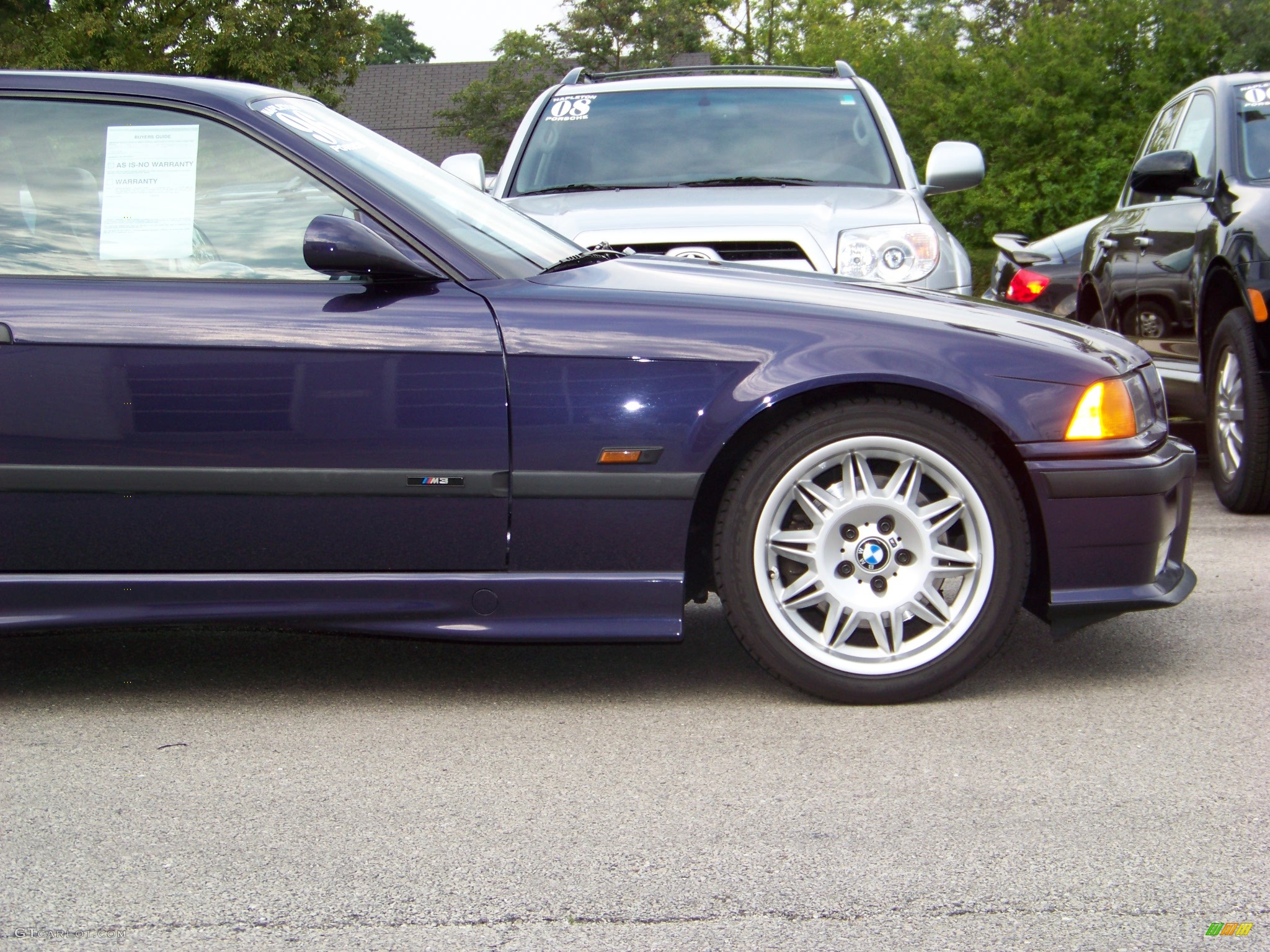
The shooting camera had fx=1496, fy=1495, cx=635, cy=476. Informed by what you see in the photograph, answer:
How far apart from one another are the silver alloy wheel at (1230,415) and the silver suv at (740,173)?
1.14 m

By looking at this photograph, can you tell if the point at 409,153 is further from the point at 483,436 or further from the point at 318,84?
the point at 318,84

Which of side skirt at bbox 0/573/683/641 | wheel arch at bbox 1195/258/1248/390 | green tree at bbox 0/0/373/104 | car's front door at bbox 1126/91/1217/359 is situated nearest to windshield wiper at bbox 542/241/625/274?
side skirt at bbox 0/573/683/641

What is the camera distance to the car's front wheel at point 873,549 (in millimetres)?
3691

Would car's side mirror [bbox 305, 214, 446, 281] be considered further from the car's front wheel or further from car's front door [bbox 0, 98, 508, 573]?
the car's front wheel

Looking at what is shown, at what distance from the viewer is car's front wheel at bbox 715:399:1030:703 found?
3.69m

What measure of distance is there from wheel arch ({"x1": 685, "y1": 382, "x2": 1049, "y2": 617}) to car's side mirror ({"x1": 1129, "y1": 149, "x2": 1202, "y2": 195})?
3.09 meters

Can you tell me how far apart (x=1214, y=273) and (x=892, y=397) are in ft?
10.7

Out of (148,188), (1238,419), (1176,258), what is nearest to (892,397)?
(148,188)

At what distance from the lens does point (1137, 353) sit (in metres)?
4.05

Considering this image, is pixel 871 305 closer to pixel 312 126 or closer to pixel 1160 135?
pixel 312 126

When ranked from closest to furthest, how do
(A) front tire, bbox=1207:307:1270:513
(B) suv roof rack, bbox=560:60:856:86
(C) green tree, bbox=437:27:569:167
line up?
(A) front tire, bbox=1207:307:1270:513, (B) suv roof rack, bbox=560:60:856:86, (C) green tree, bbox=437:27:569:167

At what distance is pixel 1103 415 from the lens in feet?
12.2

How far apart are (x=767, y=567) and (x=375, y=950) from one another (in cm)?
157

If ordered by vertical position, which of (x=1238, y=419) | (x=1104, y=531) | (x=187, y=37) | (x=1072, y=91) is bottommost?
(x=1104, y=531)
